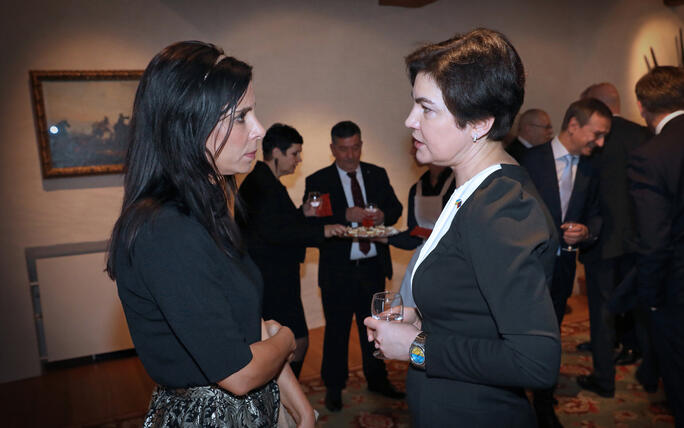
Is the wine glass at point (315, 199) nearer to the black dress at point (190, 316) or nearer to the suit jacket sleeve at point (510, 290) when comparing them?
the black dress at point (190, 316)

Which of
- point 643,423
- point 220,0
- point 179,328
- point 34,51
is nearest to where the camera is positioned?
point 179,328

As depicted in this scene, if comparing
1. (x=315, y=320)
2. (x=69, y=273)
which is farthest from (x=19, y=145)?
(x=315, y=320)

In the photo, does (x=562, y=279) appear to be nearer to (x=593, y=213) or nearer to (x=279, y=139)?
(x=593, y=213)

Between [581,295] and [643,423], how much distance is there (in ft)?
9.80

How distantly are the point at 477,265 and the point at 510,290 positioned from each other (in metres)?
0.09

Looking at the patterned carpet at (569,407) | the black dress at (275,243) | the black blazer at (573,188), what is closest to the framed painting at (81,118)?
the black dress at (275,243)

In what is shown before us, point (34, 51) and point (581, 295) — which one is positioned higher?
point (34, 51)

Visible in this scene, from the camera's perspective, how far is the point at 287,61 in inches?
194

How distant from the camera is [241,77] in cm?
129

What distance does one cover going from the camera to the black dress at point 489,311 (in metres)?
1.08

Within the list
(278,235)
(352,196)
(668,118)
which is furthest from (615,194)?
(278,235)

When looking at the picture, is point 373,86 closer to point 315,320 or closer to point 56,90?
point 315,320

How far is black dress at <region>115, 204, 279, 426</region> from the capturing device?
43.9 inches

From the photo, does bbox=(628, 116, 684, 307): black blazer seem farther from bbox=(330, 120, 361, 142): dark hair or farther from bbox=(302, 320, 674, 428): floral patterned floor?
bbox=(330, 120, 361, 142): dark hair
